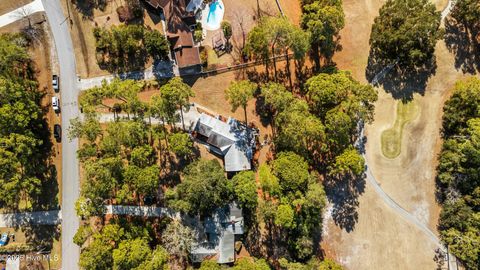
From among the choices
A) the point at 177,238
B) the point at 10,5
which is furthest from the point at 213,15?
the point at 177,238

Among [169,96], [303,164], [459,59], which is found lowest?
[303,164]

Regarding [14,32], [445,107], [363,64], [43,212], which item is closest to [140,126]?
[43,212]

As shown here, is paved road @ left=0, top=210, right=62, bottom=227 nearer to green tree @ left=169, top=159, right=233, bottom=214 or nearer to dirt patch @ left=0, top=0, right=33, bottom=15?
green tree @ left=169, top=159, right=233, bottom=214

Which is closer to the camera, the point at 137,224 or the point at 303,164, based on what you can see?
the point at 303,164

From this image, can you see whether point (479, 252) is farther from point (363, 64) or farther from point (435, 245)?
point (363, 64)

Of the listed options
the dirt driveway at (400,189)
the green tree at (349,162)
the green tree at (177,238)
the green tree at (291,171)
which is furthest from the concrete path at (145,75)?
the dirt driveway at (400,189)

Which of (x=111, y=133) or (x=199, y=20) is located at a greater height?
(x=199, y=20)
